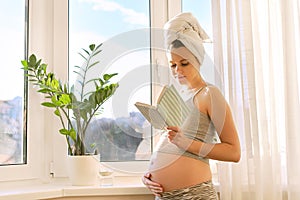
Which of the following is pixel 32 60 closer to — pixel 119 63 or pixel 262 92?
pixel 119 63

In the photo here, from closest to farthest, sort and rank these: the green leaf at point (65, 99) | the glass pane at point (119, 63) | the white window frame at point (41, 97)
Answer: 1. the glass pane at point (119, 63)
2. the green leaf at point (65, 99)
3. the white window frame at point (41, 97)

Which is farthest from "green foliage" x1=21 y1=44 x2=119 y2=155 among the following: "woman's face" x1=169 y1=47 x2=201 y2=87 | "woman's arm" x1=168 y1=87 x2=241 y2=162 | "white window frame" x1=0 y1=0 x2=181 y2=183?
"woman's arm" x1=168 y1=87 x2=241 y2=162

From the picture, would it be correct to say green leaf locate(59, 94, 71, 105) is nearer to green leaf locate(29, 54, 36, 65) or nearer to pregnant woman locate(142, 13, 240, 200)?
green leaf locate(29, 54, 36, 65)

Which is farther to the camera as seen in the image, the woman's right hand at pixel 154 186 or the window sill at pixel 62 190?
the window sill at pixel 62 190

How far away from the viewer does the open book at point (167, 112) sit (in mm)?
1493

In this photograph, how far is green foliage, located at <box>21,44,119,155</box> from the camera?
1.89m

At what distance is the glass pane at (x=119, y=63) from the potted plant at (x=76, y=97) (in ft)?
0.14

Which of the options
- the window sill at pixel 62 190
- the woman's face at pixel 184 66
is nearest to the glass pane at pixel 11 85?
the window sill at pixel 62 190

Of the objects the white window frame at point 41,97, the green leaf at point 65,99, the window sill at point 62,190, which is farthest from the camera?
the white window frame at point 41,97

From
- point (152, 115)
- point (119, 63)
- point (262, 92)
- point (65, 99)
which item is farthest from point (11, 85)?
point (262, 92)

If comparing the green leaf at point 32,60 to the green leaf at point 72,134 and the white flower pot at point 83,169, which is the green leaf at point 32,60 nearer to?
the green leaf at point 72,134

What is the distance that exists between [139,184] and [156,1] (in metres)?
0.94

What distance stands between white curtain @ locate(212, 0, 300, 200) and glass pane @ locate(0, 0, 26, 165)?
3.10 feet

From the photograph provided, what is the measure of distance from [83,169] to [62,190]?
0.13m
